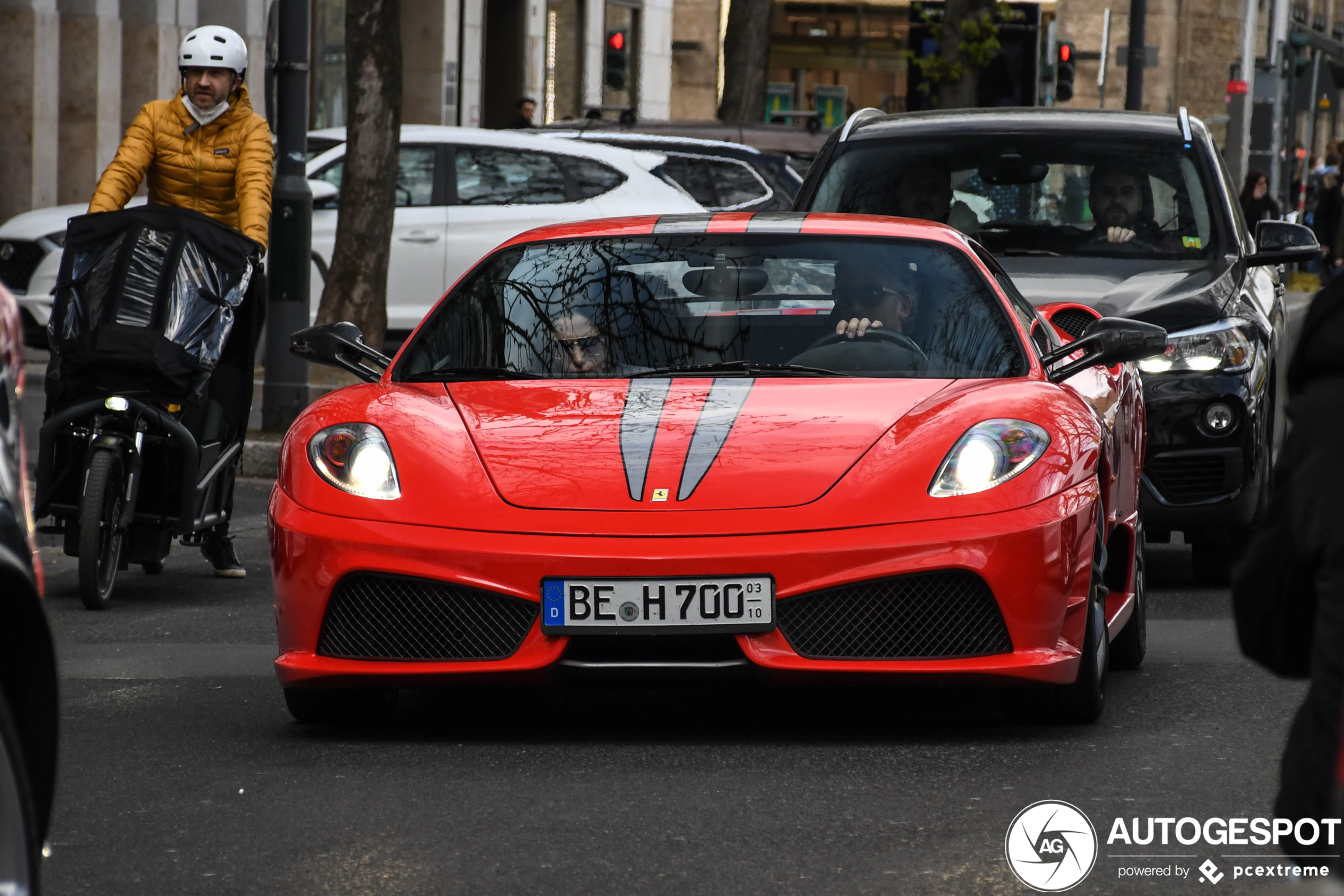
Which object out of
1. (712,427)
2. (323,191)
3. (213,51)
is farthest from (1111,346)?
(323,191)

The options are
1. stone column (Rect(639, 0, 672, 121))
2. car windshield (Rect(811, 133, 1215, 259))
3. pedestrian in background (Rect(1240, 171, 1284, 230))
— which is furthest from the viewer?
stone column (Rect(639, 0, 672, 121))

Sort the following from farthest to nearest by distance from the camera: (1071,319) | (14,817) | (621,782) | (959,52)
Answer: (959,52) → (1071,319) → (621,782) → (14,817)

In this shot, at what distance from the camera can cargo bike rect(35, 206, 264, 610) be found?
8.26 metres

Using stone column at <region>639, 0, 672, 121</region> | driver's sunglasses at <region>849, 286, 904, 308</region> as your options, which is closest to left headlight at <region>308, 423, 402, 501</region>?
driver's sunglasses at <region>849, 286, 904, 308</region>

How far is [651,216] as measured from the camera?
7.28 meters

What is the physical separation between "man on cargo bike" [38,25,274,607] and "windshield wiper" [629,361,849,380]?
242 centimetres

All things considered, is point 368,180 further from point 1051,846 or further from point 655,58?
point 655,58

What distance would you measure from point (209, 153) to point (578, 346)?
2.93 meters

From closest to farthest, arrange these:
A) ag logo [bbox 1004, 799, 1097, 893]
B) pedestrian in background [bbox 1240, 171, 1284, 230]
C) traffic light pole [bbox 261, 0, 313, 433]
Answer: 1. ag logo [bbox 1004, 799, 1097, 893]
2. traffic light pole [bbox 261, 0, 313, 433]
3. pedestrian in background [bbox 1240, 171, 1284, 230]

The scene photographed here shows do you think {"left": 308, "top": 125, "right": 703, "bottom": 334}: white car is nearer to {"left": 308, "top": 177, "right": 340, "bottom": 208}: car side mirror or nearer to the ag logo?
{"left": 308, "top": 177, "right": 340, "bottom": 208}: car side mirror

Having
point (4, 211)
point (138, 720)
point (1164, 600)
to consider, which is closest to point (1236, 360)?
point (1164, 600)

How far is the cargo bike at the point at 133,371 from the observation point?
8.26 meters

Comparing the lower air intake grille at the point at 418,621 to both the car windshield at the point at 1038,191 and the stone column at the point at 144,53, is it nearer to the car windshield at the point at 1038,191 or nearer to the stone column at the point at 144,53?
the car windshield at the point at 1038,191

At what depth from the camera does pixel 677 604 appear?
5.59 m
